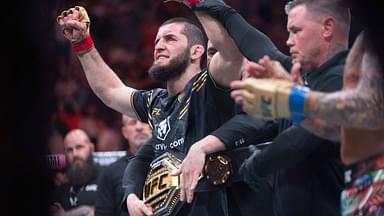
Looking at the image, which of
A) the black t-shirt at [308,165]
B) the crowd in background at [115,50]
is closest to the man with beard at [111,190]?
the crowd in background at [115,50]

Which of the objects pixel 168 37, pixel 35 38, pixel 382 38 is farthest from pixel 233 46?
pixel 35 38

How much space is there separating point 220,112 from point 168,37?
46cm

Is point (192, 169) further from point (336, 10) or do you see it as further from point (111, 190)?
point (111, 190)

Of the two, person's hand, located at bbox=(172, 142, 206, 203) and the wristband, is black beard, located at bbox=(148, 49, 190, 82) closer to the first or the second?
the wristband

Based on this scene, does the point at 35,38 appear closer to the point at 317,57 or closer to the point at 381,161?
the point at 381,161

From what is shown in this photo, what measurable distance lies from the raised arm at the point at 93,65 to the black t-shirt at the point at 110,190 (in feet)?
2.01

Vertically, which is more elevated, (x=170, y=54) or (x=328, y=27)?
(x=328, y=27)

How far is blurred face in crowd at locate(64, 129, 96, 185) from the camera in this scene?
4.75 m

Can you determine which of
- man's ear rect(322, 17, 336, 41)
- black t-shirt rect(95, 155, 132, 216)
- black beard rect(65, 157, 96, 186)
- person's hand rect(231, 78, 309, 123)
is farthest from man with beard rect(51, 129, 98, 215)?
person's hand rect(231, 78, 309, 123)

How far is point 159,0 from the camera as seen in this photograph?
19.0ft

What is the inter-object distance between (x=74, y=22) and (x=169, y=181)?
2.62 ft

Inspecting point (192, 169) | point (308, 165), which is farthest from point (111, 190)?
point (308, 165)

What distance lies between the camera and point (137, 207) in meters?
3.35

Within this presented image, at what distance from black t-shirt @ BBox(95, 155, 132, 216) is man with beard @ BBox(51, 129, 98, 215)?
222 mm
